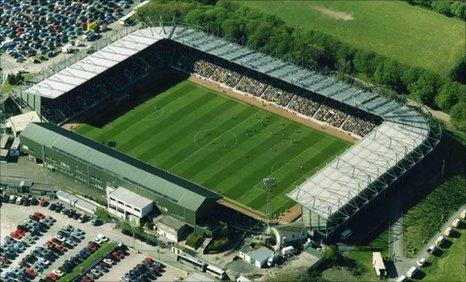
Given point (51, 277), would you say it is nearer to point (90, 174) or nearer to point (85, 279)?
point (85, 279)

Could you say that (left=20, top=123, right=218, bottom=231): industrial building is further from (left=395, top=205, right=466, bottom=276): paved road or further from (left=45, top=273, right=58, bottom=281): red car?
(left=395, top=205, right=466, bottom=276): paved road

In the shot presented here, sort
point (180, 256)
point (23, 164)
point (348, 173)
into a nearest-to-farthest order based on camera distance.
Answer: point (180, 256) < point (348, 173) < point (23, 164)

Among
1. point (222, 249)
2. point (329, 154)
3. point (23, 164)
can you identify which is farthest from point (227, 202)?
point (23, 164)

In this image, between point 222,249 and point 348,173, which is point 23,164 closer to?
point 222,249

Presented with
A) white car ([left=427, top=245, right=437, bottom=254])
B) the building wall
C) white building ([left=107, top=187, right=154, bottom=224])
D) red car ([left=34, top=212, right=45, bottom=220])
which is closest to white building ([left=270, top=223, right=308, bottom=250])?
the building wall

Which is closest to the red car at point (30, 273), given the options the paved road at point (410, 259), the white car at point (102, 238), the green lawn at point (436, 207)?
the white car at point (102, 238)

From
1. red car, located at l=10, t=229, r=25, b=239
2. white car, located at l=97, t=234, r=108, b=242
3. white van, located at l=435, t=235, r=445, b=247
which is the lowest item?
red car, located at l=10, t=229, r=25, b=239
